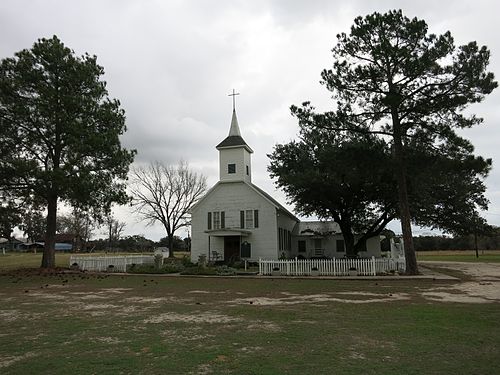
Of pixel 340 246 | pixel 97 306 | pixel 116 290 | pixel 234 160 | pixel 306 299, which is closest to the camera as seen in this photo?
pixel 97 306

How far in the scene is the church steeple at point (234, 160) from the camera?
3244 centimetres

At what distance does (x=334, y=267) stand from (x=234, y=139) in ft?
49.4

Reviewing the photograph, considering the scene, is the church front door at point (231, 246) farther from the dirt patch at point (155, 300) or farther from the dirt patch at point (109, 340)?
the dirt patch at point (109, 340)

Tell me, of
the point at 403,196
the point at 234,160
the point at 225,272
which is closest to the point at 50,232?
the point at 225,272

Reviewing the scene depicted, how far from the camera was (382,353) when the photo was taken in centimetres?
619

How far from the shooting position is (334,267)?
2233 centimetres

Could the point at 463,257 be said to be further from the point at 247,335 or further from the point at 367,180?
the point at 247,335

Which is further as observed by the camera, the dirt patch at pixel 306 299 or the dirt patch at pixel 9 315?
the dirt patch at pixel 306 299

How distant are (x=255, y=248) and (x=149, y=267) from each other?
8.33m

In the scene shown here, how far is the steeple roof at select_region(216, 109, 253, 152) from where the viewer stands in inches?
1294

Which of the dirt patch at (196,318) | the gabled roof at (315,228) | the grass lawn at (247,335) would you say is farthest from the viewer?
the gabled roof at (315,228)

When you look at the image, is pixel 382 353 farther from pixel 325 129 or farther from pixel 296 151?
pixel 296 151

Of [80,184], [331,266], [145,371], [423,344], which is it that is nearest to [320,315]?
[423,344]

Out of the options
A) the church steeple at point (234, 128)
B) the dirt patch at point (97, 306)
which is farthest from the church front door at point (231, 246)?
the dirt patch at point (97, 306)
